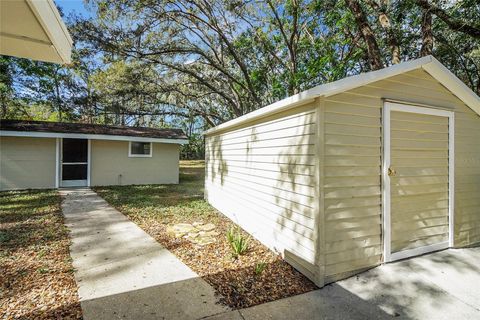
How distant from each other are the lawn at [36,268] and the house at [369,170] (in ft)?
8.97

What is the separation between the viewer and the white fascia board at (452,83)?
12.1ft

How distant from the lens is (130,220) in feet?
19.1

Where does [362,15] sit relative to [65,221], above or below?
above

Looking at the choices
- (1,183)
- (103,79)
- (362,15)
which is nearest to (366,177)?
(362,15)

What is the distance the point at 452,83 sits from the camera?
3.95 metres

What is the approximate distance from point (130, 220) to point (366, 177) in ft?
16.4

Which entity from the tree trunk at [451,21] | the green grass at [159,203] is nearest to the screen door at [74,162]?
the green grass at [159,203]

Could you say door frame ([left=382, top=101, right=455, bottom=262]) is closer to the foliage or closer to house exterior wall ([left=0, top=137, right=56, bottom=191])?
the foliage

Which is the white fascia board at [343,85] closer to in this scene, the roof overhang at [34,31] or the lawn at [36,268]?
the roof overhang at [34,31]

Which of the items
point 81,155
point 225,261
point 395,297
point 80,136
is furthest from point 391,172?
point 81,155

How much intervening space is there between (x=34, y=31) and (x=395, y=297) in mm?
4272

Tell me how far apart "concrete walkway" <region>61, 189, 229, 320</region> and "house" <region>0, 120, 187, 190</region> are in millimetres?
6306

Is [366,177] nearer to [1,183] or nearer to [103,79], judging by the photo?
[1,183]

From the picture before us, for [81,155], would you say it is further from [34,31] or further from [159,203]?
[34,31]
